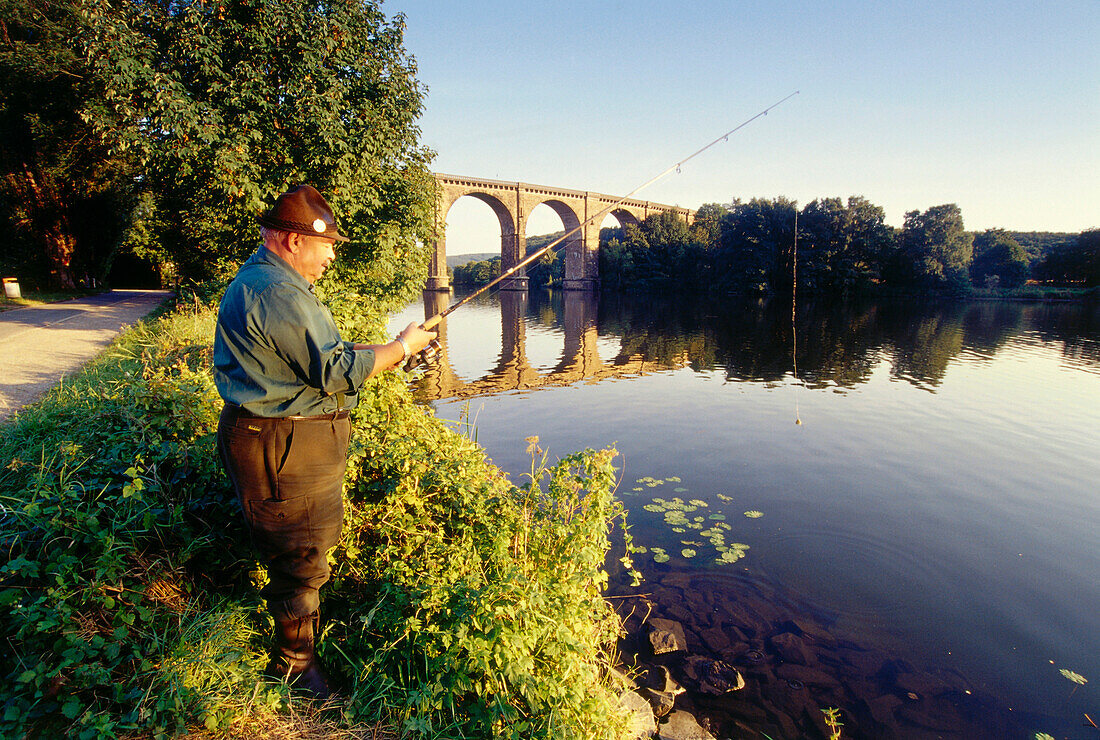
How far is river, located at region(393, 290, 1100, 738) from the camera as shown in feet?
18.0

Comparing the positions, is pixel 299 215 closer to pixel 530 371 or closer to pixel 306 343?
pixel 306 343

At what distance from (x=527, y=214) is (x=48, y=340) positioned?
71.7m

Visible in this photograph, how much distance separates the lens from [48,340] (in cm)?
1238

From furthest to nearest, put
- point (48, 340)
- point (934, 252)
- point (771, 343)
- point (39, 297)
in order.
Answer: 1. point (934, 252)
2. point (771, 343)
3. point (39, 297)
4. point (48, 340)

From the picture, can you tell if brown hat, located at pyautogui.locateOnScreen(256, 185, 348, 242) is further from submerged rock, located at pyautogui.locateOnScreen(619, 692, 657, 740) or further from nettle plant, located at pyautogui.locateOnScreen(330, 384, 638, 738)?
submerged rock, located at pyautogui.locateOnScreen(619, 692, 657, 740)

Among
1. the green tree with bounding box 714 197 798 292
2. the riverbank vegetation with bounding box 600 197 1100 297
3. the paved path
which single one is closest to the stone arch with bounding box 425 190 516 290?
the riverbank vegetation with bounding box 600 197 1100 297

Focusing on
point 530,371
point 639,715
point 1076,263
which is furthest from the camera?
point 1076,263

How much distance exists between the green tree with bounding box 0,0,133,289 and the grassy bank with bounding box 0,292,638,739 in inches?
819

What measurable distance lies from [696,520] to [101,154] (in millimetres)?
31149

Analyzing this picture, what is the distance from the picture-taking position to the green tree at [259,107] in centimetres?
1209

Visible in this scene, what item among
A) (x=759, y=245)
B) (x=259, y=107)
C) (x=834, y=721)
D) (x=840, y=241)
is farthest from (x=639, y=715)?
(x=840, y=241)

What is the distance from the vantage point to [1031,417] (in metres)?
13.3

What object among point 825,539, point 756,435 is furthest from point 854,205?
point 825,539

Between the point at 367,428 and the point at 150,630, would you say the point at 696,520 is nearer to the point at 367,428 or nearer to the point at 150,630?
the point at 367,428
